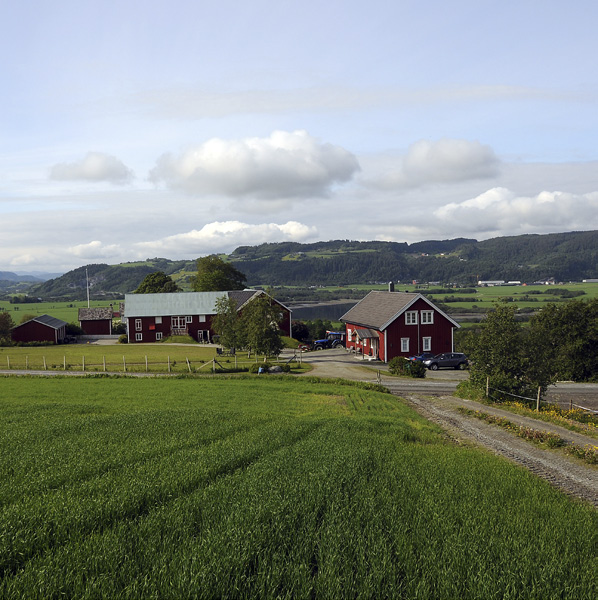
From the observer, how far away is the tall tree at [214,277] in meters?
102

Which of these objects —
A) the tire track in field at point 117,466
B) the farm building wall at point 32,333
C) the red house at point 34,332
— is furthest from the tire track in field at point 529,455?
the farm building wall at point 32,333

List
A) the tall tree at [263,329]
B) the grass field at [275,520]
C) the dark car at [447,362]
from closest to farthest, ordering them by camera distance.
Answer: the grass field at [275,520] → the tall tree at [263,329] → the dark car at [447,362]

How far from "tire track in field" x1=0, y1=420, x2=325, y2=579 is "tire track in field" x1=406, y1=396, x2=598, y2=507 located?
27.6ft

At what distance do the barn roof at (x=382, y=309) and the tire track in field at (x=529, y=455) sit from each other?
31.2m

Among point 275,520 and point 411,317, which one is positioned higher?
point 411,317

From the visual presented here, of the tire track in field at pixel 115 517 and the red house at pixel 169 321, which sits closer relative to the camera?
the tire track in field at pixel 115 517

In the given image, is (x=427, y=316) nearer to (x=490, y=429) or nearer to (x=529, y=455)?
(x=490, y=429)

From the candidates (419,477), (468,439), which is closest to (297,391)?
(468,439)

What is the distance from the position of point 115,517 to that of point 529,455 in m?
14.3

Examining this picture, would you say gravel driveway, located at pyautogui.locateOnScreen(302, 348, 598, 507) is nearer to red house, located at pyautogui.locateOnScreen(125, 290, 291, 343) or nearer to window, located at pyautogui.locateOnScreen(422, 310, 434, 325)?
window, located at pyautogui.locateOnScreen(422, 310, 434, 325)

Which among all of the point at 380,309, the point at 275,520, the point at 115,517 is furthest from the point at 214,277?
the point at 275,520

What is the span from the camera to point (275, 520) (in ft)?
26.7

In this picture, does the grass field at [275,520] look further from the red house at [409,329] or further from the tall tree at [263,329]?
the red house at [409,329]

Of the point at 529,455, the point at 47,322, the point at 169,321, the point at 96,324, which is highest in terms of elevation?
the point at 47,322
